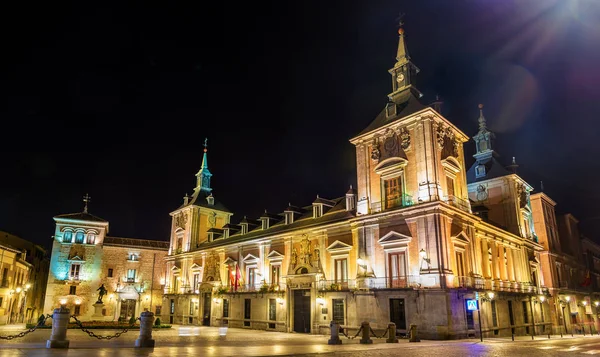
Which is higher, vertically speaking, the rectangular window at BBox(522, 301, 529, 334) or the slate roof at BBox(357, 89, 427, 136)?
the slate roof at BBox(357, 89, 427, 136)

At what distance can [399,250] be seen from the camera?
28312mm

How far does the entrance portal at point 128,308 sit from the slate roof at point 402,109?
3872 cm

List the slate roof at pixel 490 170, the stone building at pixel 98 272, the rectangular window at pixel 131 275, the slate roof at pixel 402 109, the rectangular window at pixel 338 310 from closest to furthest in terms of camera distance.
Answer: the rectangular window at pixel 338 310, the slate roof at pixel 402 109, the slate roof at pixel 490 170, the stone building at pixel 98 272, the rectangular window at pixel 131 275

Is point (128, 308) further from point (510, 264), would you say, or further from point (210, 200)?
point (510, 264)

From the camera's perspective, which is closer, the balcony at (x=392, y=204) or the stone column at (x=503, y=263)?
the balcony at (x=392, y=204)

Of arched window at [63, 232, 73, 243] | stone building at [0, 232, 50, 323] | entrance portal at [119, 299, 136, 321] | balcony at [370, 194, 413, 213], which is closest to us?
balcony at [370, 194, 413, 213]

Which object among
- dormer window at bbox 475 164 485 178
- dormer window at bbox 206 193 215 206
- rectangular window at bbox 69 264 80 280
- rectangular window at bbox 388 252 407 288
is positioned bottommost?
rectangular window at bbox 388 252 407 288

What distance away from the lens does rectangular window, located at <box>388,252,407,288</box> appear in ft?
90.5

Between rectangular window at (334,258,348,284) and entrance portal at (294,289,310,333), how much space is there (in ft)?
10.4

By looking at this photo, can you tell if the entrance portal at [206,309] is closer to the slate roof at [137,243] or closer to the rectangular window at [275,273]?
the rectangular window at [275,273]

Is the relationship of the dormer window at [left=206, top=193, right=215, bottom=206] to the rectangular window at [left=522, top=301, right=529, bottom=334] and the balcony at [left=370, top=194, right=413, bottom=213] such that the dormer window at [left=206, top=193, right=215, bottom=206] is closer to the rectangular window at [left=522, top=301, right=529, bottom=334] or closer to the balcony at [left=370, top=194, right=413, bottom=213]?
the balcony at [left=370, top=194, right=413, bottom=213]

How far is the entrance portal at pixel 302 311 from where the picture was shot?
1321 inches

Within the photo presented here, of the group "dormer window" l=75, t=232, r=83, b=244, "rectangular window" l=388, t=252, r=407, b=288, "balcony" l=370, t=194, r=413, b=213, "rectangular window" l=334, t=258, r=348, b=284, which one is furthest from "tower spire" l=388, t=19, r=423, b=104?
"dormer window" l=75, t=232, r=83, b=244

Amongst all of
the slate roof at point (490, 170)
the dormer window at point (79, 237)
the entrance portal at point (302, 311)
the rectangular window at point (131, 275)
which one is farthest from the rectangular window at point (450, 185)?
the dormer window at point (79, 237)
